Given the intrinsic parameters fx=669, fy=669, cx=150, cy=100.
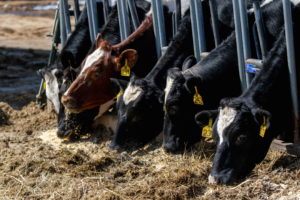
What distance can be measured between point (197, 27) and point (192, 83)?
98 cm

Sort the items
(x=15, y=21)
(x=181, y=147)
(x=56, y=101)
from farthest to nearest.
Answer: (x=15, y=21) → (x=56, y=101) → (x=181, y=147)

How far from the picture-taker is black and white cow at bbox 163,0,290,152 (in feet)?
22.7

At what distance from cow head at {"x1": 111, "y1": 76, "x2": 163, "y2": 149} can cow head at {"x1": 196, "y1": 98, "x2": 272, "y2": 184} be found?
60.5 inches

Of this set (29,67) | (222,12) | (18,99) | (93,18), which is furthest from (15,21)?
(222,12)

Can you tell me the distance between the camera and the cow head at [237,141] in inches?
232

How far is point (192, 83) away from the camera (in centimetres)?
678

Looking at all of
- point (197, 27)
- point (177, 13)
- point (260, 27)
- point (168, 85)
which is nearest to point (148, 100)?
point (168, 85)

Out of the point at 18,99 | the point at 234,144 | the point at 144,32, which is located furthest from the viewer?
the point at 18,99

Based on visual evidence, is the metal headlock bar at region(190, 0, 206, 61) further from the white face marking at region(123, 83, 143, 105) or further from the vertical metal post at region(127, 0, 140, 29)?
the vertical metal post at region(127, 0, 140, 29)

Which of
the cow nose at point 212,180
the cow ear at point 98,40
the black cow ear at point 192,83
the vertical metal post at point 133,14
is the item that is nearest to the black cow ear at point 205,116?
the black cow ear at point 192,83

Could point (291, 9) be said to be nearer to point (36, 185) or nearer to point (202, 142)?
point (202, 142)

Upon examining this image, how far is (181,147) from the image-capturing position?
7066mm

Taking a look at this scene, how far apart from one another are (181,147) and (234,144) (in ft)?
3.95

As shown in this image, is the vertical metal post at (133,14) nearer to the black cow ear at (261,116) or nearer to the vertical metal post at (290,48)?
the vertical metal post at (290,48)
